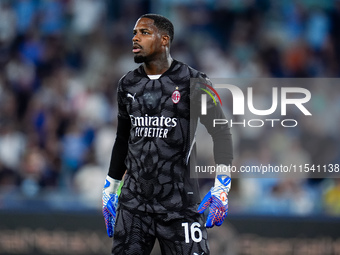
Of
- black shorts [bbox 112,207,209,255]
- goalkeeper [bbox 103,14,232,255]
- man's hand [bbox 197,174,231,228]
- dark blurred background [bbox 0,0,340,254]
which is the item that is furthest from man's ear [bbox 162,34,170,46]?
dark blurred background [bbox 0,0,340,254]

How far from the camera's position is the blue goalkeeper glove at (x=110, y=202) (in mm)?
4598

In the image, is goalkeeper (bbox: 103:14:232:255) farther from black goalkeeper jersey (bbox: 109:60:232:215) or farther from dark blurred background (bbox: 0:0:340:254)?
dark blurred background (bbox: 0:0:340:254)

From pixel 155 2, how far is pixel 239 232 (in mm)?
4238

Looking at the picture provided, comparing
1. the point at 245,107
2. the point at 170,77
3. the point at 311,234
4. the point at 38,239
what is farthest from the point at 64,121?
the point at 170,77

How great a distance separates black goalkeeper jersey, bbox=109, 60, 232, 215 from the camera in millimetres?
4293

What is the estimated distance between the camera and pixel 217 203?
13.8 feet

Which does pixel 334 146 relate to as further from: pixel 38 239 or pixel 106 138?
pixel 38 239

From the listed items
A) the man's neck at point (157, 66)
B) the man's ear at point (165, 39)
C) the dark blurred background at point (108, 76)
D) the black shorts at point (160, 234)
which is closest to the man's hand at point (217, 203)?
the black shorts at point (160, 234)

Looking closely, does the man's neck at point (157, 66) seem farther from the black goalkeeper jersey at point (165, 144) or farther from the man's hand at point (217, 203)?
the man's hand at point (217, 203)

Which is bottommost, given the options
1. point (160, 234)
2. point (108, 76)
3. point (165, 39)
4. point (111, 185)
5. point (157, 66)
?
point (160, 234)

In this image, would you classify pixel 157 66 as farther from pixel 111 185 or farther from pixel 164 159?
pixel 111 185

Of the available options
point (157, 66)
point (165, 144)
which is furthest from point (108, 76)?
point (165, 144)

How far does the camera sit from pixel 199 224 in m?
4.29

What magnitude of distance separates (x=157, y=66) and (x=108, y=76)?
19.0 feet
